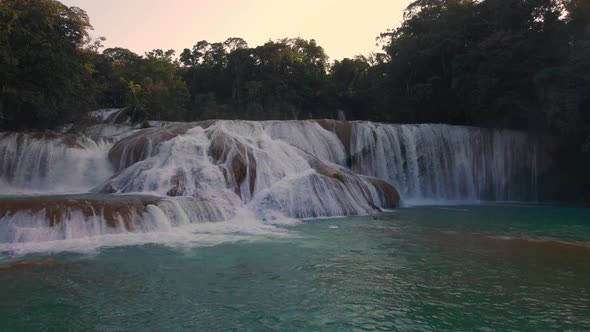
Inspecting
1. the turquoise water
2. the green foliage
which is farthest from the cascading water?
the green foliage

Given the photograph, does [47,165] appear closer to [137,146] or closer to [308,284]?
[137,146]

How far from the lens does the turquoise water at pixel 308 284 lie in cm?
564

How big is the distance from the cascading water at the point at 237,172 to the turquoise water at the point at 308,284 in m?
1.25

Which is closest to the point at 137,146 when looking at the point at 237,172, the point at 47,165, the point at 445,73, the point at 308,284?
the point at 47,165

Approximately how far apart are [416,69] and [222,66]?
2835cm

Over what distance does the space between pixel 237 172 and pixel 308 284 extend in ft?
28.2

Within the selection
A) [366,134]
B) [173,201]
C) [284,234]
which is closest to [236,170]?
[173,201]

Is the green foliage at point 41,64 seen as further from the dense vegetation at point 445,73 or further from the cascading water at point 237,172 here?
the cascading water at point 237,172

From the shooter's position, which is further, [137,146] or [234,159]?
[137,146]

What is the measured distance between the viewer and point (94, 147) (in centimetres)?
1819

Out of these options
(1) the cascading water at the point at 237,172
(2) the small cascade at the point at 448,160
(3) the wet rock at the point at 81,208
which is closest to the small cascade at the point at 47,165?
(1) the cascading water at the point at 237,172

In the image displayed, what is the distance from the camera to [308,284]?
23.4ft

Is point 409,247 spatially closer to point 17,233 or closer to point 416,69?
point 17,233

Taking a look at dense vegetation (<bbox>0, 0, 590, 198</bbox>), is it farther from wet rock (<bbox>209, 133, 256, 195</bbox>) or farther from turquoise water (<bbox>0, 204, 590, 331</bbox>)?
turquoise water (<bbox>0, 204, 590, 331</bbox>)
